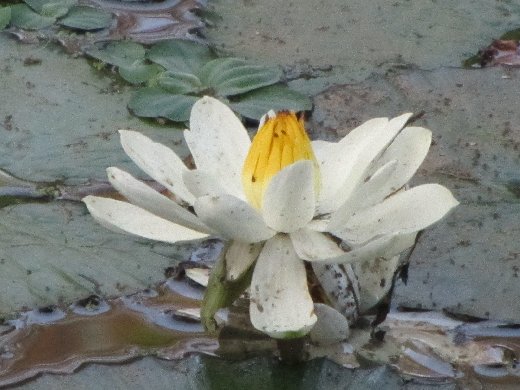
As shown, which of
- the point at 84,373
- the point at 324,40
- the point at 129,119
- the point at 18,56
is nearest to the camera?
the point at 84,373

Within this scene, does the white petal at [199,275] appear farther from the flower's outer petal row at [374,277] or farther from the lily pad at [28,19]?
the lily pad at [28,19]

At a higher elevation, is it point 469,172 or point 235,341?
point 469,172

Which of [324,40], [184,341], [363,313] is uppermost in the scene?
[324,40]

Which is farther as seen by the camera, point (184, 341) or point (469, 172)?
point (469, 172)

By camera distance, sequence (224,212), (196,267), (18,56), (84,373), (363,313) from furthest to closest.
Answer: (18,56)
(196,267)
(363,313)
(84,373)
(224,212)

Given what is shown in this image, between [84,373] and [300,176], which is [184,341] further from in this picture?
[300,176]

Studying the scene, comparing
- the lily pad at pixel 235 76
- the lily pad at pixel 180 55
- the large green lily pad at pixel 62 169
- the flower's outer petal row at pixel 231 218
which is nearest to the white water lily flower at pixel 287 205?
the flower's outer petal row at pixel 231 218

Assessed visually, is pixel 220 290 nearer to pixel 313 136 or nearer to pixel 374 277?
pixel 374 277

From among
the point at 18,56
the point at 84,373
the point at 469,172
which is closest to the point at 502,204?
the point at 469,172
